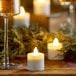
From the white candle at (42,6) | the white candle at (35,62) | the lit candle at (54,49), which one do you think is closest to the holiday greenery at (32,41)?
the lit candle at (54,49)

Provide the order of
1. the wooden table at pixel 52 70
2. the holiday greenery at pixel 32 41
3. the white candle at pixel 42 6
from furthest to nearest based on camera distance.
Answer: the white candle at pixel 42 6 < the holiday greenery at pixel 32 41 < the wooden table at pixel 52 70

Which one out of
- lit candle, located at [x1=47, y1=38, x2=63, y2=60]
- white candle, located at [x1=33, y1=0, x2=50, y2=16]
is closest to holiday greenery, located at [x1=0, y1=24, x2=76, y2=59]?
lit candle, located at [x1=47, y1=38, x2=63, y2=60]

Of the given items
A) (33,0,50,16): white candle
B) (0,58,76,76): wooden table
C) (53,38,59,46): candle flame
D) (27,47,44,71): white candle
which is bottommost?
(0,58,76,76): wooden table

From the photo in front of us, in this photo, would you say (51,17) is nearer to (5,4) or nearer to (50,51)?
(50,51)

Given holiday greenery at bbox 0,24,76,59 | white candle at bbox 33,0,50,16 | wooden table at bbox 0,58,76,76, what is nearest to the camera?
wooden table at bbox 0,58,76,76

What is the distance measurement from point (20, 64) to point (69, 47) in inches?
8.9

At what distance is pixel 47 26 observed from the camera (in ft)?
9.21

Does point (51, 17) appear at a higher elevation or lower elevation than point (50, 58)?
higher

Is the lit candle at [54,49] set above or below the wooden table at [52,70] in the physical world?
above

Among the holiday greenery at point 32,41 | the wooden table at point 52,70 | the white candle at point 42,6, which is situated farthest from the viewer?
the white candle at point 42,6

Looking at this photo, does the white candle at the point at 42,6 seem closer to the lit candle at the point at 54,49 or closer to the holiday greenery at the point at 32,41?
the holiday greenery at the point at 32,41

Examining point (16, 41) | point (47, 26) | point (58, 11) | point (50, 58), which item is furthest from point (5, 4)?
point (58, 11)

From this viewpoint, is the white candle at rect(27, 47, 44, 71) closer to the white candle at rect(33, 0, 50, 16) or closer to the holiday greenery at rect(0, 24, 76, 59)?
the holiday greenery at rect(0, 24, 76, 59)

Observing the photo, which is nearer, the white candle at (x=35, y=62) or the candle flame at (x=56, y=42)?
the white candle at (x=35, y=62)
